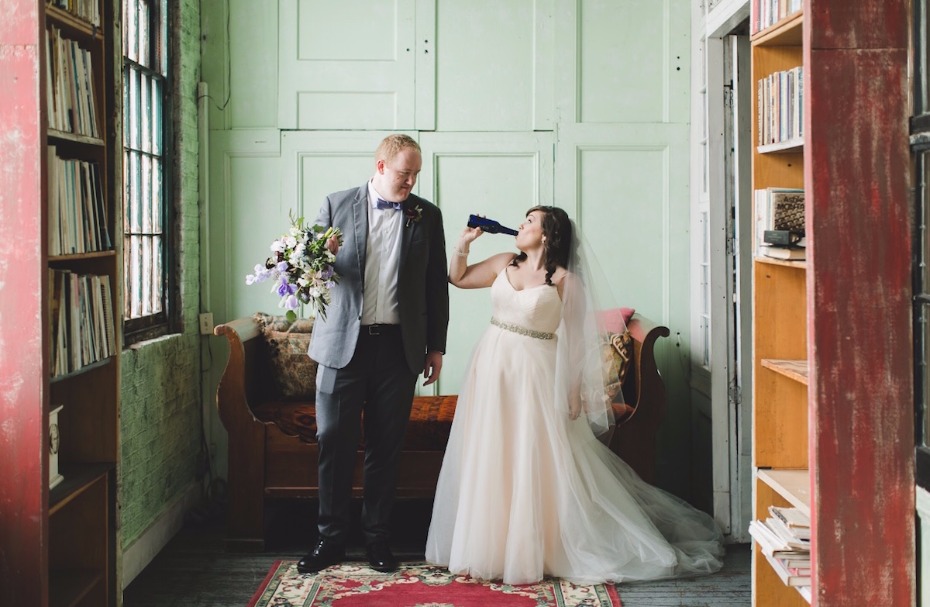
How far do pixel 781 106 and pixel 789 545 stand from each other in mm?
1477

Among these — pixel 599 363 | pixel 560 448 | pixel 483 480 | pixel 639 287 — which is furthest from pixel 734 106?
pixel 483 480

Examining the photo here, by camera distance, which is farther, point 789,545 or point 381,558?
point 381,558

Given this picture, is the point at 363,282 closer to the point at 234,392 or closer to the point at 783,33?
the point at 234,392

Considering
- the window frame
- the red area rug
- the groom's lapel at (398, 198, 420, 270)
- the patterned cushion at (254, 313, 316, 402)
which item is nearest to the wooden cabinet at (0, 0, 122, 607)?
the red area rug

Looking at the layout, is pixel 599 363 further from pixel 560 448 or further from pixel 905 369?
pixel 905 369

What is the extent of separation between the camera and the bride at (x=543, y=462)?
3.85 metres

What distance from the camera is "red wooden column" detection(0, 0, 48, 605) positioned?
8.49 ft

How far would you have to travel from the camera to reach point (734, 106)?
4535 millimetres

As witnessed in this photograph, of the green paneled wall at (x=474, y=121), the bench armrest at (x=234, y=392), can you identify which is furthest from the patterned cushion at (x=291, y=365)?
the green paneled wall at (x=474, y=121)

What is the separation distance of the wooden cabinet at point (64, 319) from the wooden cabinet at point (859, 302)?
2.21 m

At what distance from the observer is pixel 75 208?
2938mm

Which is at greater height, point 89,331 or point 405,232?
point 405,232

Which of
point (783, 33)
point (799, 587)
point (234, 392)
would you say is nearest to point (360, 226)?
point (234, 392)

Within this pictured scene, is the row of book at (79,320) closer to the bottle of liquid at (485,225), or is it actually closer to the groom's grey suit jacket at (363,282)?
the groom's grey suit jacket at (363,282)
